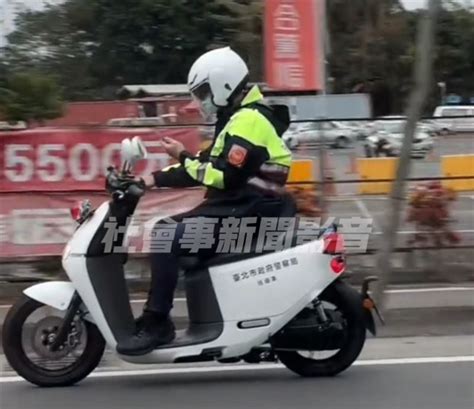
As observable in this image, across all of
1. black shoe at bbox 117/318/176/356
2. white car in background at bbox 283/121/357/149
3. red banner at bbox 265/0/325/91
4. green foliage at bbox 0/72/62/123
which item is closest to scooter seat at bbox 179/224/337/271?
black shoe at bbox 117/318/176/356

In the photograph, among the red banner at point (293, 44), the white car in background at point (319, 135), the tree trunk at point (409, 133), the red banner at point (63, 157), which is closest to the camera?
the tree trunk at point (409, 133)

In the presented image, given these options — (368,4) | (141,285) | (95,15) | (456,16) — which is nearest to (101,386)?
(141,285)

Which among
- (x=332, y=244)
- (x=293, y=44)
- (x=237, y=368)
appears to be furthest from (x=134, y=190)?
(x=293, y=44)

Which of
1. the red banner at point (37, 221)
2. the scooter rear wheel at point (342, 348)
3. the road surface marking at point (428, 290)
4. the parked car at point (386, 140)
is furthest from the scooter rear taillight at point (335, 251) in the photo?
the parked car at point (386, 140)

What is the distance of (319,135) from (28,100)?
3012 mm

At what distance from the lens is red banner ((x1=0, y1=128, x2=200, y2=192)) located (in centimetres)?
858

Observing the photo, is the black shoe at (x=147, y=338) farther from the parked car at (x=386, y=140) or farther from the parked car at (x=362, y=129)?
the parked car at (x=362, y=129)

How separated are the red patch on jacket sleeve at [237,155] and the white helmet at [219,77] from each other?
1.11 feet

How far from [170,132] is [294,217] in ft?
10.3

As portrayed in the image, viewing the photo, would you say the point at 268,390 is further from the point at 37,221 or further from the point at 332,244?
the point at 37,221

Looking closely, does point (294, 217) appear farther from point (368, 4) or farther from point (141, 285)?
point (368, 4)

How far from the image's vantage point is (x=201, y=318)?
5.70m

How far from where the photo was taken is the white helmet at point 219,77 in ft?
18.5

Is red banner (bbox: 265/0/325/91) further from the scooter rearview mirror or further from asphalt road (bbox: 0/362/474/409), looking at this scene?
the scooter rearview mirror
